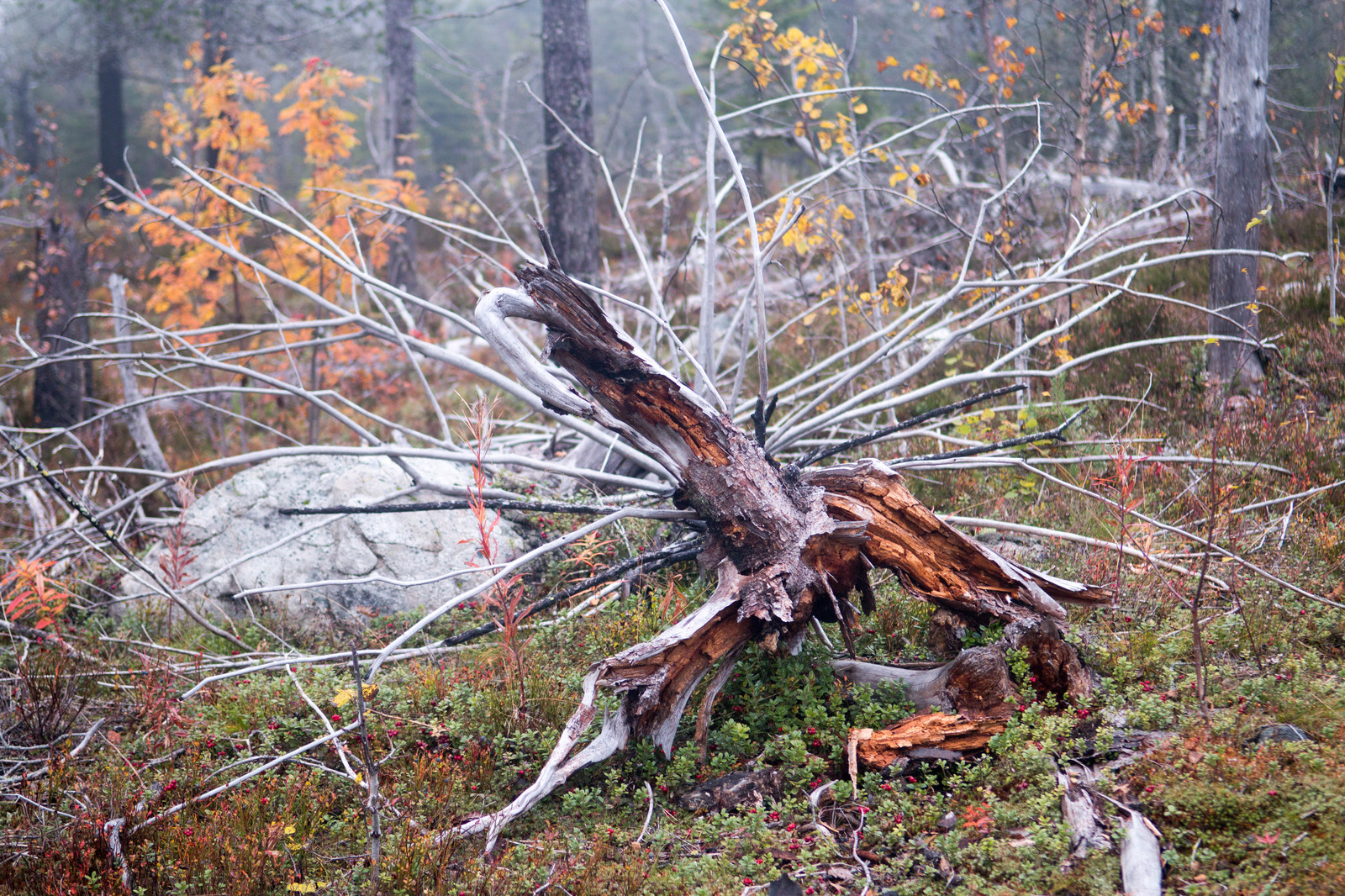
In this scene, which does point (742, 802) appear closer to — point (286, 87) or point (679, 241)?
point (286, 87)

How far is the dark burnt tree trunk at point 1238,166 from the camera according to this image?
616 cm

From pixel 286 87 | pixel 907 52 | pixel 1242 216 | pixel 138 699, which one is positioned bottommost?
pixel 138 699

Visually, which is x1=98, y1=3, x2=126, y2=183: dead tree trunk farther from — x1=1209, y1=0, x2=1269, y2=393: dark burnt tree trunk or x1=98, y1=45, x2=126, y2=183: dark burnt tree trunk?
x1=1209, y1=0, x2=1269, y2=393: dark burnt tree trunk

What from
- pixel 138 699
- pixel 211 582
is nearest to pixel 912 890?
pixel 138 699

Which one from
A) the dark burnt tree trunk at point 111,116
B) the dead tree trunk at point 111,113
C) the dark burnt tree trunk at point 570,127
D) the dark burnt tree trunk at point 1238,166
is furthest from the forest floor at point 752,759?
the dark burnt tree trunk at point 111,116

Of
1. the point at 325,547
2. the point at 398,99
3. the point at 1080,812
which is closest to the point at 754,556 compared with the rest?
the point at 1080,812

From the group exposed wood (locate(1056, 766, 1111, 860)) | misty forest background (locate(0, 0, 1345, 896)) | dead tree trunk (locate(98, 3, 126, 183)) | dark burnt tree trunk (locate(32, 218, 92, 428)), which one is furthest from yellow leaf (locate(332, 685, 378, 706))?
dead tree trunk (locate(98, 3, 126, 183))

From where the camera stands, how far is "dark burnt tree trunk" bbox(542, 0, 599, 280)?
8.62 meters

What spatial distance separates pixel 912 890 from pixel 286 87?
31.6ft

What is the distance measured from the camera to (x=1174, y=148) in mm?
13141

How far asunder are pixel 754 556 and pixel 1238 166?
5.71 meters

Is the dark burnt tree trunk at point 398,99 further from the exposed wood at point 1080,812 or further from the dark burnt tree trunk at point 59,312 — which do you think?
the exposed wood at point 1080,812

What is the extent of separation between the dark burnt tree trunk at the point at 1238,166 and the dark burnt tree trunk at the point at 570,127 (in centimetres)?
586

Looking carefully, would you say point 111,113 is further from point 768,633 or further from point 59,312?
point 768,633
